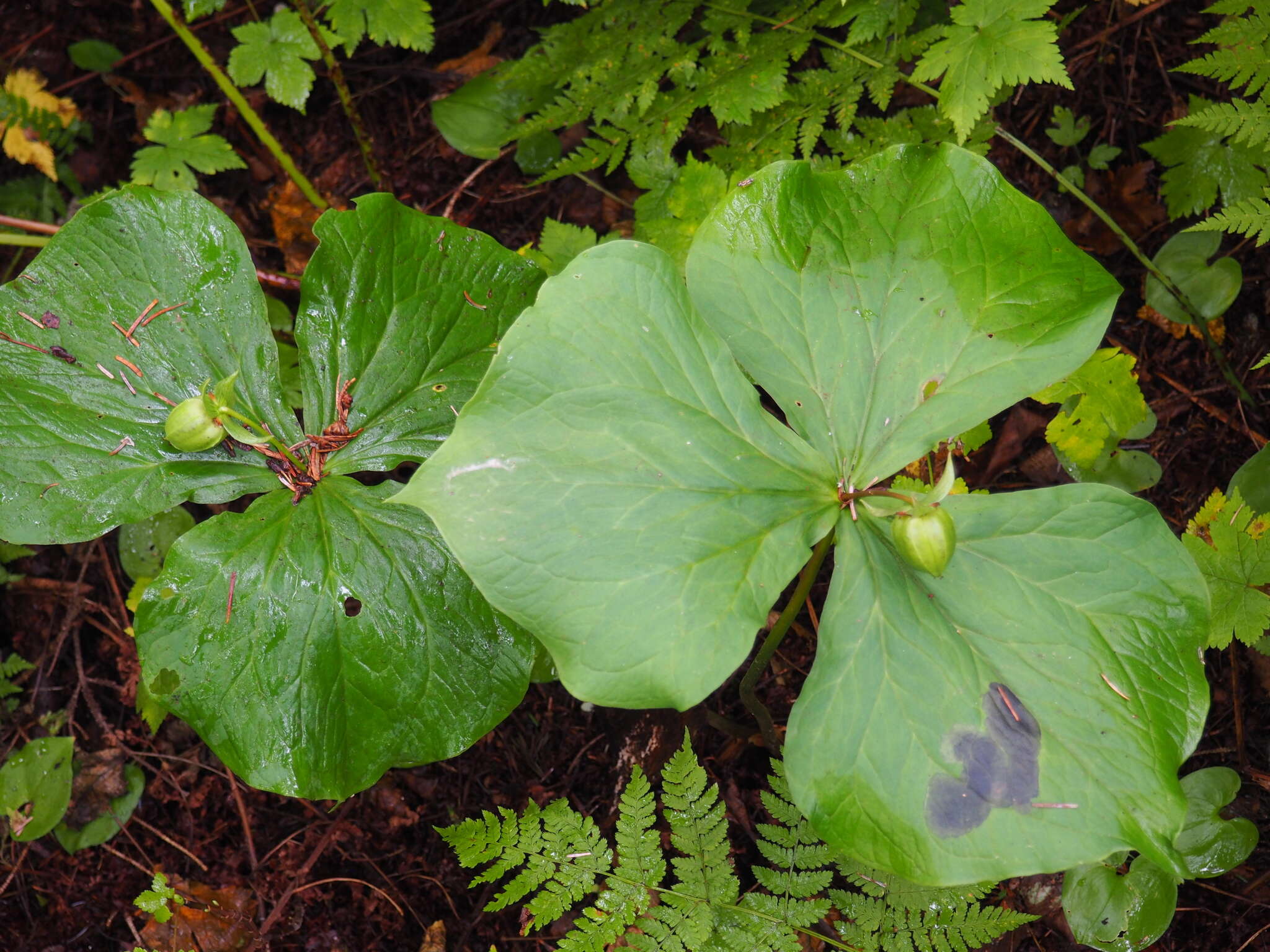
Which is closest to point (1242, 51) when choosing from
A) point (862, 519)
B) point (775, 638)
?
point (862, 519)

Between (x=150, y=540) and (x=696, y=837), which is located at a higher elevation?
(x=150, y=540)

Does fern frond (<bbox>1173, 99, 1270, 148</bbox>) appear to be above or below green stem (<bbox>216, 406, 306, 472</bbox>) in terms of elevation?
below

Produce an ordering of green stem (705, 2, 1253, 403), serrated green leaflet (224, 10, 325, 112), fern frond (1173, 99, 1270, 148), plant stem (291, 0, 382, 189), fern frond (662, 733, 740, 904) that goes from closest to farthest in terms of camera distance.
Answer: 1. fern frond (662, 733, 740, 904)
2. fern frond (1173, 99, 1270, 148)
3. green stem (705, 2, 1253, 403)
4. plant stem (291, 0, 382, 189)
5. serrated green leaflet (224, 10, 325, 112)

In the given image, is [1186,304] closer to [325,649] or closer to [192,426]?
[325,649]

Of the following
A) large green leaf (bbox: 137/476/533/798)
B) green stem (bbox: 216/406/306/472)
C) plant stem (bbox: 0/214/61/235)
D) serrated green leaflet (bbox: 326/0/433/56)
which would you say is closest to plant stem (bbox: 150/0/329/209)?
serrated green leaflet (bbox: 326/0/433/56)

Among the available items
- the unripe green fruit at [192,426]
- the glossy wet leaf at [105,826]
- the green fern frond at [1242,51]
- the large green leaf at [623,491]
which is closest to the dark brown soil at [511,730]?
the glossy wet leaf at [105,826]

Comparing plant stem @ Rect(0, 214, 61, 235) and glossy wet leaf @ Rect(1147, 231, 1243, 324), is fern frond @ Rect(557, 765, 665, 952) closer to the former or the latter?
glossy wet leaf @ Rect(1147, 231, 1243, 324)

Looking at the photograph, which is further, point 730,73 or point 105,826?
point 105,826
